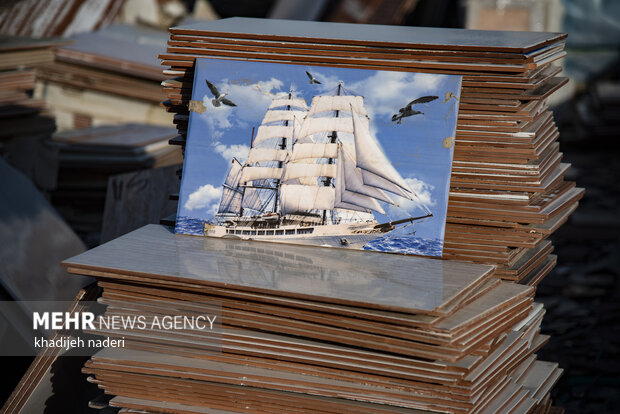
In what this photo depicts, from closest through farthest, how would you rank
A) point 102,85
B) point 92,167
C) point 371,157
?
1. point 371,157
2. point 92,167
3. point 102,85

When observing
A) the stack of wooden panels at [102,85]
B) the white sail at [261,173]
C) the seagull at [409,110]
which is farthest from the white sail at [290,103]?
the stack of wooden panels at [102,85]

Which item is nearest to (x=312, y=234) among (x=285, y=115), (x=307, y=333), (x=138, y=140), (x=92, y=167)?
(x=285, y=115)

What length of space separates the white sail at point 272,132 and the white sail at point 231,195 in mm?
172

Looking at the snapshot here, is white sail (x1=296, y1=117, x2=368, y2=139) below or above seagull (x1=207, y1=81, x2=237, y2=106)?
below

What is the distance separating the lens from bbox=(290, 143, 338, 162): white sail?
3312mm

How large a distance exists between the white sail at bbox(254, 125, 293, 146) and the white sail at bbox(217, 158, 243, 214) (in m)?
0.17

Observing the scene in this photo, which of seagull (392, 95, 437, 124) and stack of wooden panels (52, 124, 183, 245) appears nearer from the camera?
seagull (392, 95, 437, 124)

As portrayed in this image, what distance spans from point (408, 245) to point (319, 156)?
52 centimetres

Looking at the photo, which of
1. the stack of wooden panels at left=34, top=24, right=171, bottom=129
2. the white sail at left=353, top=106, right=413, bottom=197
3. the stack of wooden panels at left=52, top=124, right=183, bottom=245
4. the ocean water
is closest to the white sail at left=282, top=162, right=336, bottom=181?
the white sail at left=353, top=106, right=413, bottom=197

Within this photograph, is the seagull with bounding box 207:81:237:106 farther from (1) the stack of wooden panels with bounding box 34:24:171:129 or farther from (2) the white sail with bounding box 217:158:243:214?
(1) the stack of wooden panels with bounding box 34:24:171:129

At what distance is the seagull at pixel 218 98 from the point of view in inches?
133

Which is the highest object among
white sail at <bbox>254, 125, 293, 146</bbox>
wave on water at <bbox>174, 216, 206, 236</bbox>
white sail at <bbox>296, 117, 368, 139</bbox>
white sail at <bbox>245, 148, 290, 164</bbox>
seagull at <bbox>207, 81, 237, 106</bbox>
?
seagull at <bbox>207, 81, 237, 106</bbox>

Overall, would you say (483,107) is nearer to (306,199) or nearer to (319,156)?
(319,156)

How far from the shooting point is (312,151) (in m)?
3.32
